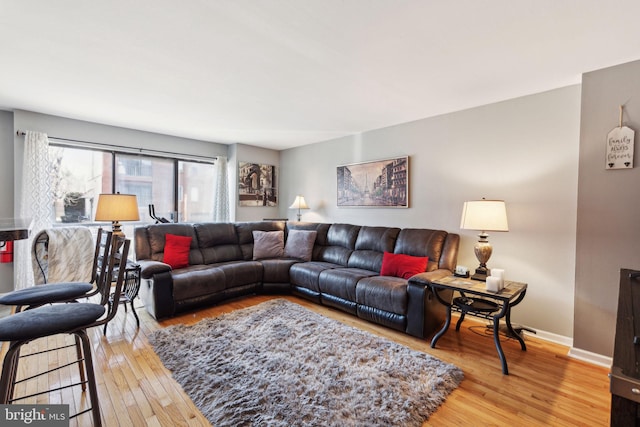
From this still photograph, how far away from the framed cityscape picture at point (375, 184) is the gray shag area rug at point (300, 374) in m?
1.92

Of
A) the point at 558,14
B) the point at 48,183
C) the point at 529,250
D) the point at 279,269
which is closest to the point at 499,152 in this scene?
the point at 529,250

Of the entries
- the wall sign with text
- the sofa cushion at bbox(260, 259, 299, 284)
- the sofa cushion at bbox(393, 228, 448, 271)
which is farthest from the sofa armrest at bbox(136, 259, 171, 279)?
the wall sign with text

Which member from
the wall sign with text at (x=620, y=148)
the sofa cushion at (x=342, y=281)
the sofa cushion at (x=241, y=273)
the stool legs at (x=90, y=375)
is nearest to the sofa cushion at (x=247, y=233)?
the sofa cushion at (x=241, y=273)

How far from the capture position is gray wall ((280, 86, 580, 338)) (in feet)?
8.68

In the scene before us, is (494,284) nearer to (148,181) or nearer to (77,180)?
(148,181)

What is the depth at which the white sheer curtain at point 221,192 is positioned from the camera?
5234 mm

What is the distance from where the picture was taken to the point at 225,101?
3.16 meters

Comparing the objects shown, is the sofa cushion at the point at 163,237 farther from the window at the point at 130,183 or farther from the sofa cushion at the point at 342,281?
the sofa cushion at the point at 342,281

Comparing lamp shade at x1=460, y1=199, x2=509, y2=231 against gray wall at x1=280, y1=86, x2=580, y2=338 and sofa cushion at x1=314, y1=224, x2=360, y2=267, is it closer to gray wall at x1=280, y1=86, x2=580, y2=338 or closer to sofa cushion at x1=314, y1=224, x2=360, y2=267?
gray wall at x1=280, y1=86, x2=580, y2=338

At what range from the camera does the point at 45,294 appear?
1653 millimetres

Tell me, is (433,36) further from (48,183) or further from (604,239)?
(48,183)

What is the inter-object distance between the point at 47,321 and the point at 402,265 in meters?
2.89

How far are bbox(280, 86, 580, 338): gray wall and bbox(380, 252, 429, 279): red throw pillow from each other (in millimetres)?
610

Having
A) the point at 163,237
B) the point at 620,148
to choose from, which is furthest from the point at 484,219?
the point at 163,237
